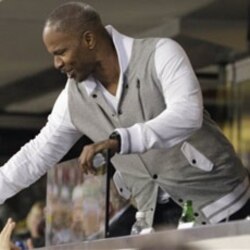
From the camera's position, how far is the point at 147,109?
20.0 feet

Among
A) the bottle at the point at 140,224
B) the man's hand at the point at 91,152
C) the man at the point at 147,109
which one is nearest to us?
the man's hand at the point at 91,152

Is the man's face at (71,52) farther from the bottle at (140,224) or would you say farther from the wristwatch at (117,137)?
the bottle at (140,224)

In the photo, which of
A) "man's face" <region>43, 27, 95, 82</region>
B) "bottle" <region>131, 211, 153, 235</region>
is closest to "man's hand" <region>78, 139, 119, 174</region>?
"man's face" <region>43, 27, 95, 82</region>

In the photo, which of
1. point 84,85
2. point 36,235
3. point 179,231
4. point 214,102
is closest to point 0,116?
point 214,102

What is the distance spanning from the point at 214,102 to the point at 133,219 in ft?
23.2

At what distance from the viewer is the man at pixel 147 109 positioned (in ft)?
19.2

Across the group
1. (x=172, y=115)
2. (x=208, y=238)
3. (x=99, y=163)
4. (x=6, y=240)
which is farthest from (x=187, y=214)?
(x=208, y=238)

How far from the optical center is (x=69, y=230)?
7422 mm

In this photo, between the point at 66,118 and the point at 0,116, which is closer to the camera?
the point at 66,118

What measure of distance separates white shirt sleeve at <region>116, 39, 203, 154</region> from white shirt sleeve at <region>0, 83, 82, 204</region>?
806 mm

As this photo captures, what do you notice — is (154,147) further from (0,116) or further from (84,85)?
(0,116)

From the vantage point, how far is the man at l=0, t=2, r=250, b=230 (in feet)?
19.2

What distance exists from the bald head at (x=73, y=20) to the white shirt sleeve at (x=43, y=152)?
53 cm

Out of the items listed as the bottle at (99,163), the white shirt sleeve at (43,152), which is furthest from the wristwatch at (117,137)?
the white shirt sleeve at (43,152)
